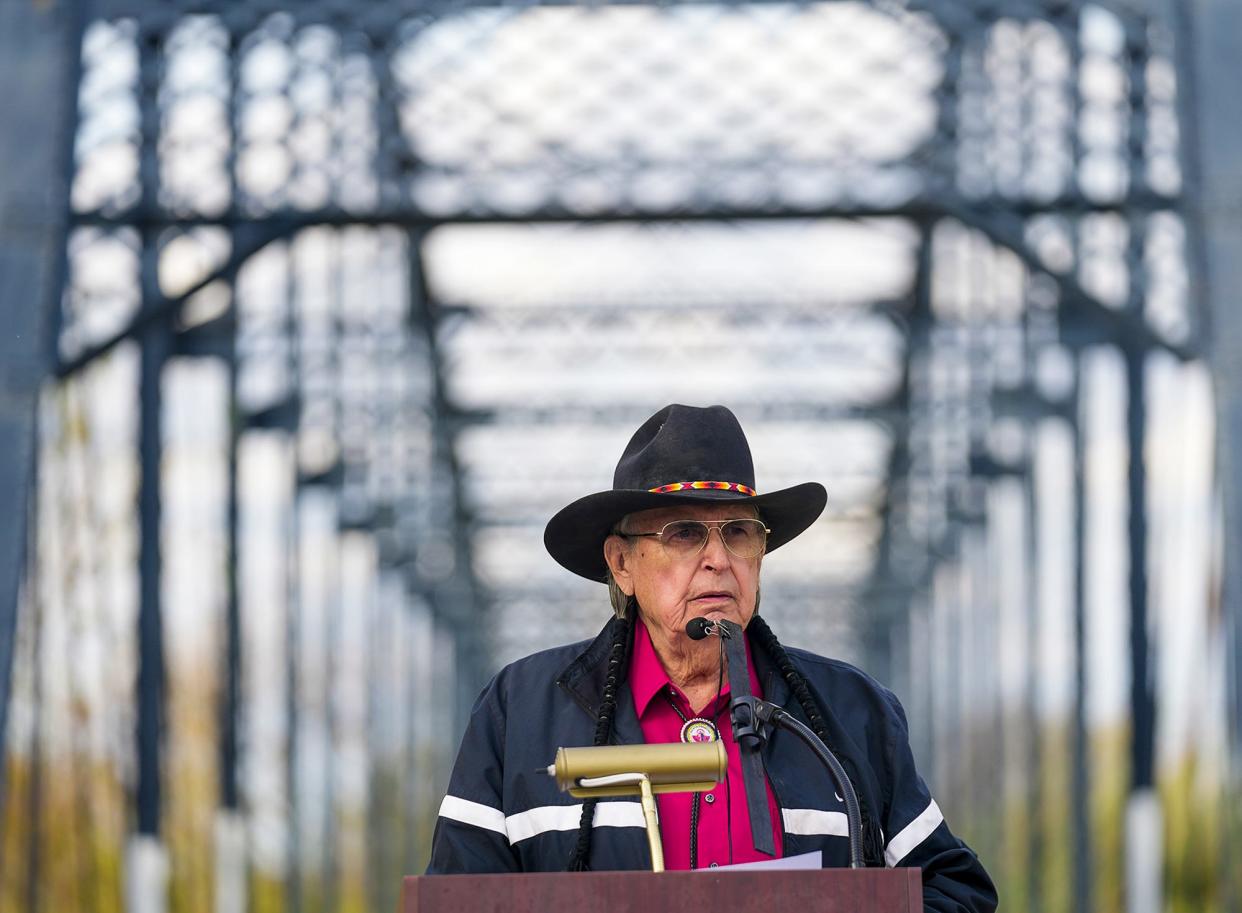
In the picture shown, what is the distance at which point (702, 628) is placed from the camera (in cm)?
324

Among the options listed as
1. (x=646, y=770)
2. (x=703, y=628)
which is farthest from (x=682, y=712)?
(x=646, y=770)

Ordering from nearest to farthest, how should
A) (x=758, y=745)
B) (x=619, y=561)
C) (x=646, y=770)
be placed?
(x=646, y=770), (x=758, y=745), (x=619, y=561)

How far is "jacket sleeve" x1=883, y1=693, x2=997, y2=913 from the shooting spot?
3338 mm

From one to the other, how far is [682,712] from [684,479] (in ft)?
1.17

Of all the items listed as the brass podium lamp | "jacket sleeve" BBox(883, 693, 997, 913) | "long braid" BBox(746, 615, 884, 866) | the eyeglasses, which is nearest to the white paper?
the brass podium lamp

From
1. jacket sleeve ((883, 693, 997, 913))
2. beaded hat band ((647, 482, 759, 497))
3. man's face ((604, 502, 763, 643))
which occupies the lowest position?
jacket sleeve ((883, 693, 997, 913))

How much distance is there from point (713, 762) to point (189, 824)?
11.6 m

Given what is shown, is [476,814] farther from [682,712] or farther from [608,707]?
[682,712]

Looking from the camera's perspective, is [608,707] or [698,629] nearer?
[698,629]

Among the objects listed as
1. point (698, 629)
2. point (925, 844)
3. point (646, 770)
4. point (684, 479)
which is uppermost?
point (684, 479)

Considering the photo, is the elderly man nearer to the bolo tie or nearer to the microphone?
the bolo tie

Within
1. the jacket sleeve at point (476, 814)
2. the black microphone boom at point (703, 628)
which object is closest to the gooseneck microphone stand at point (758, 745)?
the black microphone boom at point (703, 628)

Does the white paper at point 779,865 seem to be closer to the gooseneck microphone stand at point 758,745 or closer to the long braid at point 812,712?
the gooseneck microphone stand at point 758,745

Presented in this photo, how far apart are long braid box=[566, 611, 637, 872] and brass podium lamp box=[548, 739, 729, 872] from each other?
307 mm
